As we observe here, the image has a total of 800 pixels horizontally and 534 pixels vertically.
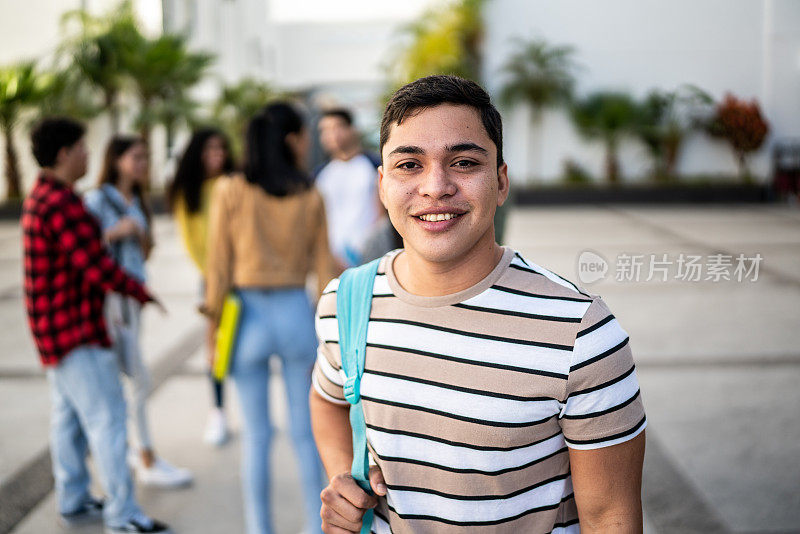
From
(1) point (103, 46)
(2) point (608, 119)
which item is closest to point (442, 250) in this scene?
(1) point (103, 46)

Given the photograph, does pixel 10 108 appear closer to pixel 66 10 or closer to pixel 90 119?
pixel 90 119

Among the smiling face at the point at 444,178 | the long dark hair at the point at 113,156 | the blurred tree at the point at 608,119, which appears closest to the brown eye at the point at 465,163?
the smiling face at the point at 444,178

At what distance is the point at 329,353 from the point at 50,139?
1.97 meters

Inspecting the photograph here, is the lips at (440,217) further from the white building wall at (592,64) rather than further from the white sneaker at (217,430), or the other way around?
the white building wall at (592,64)

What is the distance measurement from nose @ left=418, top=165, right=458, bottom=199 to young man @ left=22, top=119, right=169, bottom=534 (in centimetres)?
195

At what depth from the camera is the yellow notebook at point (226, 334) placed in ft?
8.73

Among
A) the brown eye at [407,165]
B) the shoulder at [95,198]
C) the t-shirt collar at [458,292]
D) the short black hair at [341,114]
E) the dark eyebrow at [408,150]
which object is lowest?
the shoulder at [95,198]

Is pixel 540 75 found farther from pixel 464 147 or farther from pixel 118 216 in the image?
pixel 464 147

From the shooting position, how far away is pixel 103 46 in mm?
14633

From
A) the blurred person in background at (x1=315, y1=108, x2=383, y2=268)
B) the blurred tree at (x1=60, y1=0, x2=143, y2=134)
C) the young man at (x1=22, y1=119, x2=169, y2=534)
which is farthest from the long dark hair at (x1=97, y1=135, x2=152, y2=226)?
the blurred tree at (x1=60, y1=0, x2=143, y2=134)

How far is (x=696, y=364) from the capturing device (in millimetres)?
4992

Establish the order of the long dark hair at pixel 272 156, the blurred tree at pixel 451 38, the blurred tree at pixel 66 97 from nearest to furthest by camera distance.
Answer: the long dark hair at pixel 272 156 → the blurred tree at pixel 66 97 → the blurred tree at pixel 451 38

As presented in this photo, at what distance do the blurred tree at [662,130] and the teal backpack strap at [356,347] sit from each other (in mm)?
13089

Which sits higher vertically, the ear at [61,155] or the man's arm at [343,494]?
the ear at [61,155]
